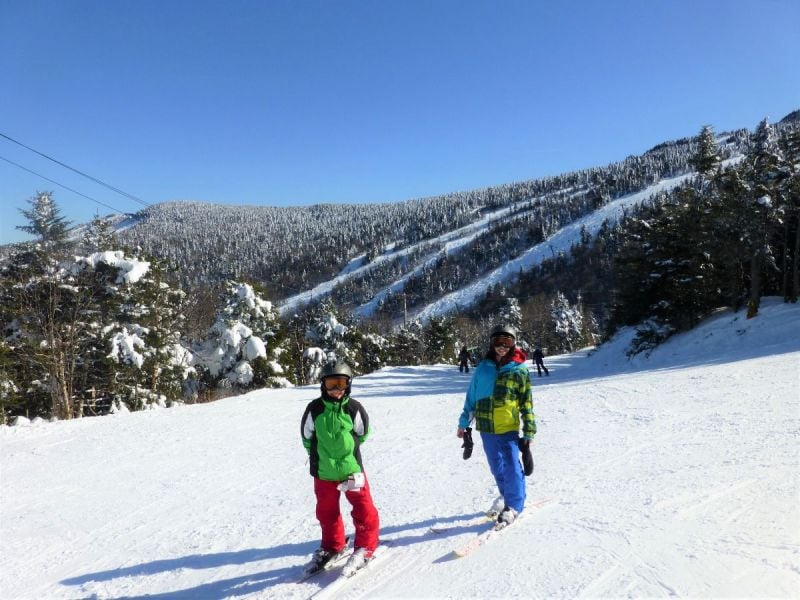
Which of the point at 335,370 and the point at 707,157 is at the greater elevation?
the point at 707,157

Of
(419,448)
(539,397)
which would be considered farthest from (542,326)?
(419,448)

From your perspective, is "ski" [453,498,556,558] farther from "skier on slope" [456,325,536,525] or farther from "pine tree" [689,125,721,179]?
"pine tree" [689,125,721,179]

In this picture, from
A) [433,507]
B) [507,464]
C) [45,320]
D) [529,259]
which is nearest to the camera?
[507,464]

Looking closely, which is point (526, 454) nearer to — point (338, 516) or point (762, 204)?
point (338, 516)

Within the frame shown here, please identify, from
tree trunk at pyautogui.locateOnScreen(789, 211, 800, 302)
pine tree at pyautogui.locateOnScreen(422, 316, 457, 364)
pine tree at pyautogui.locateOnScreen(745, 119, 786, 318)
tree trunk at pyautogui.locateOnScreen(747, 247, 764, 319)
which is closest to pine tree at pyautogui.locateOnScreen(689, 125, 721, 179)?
pine tree at pyautogui.locateOnScreen(745, 119, 786, 318)

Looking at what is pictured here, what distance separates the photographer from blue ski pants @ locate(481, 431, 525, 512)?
4.11 meters

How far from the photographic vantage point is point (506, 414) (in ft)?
13.3

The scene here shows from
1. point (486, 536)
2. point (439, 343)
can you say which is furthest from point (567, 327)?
point (486, 536)

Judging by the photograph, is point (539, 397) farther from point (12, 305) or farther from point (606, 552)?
point (12, 305)

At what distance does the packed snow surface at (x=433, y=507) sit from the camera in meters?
3.26

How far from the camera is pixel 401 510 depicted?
4.83 m

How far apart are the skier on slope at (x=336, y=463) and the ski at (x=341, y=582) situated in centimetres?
6

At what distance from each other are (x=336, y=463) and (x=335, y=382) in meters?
0.66

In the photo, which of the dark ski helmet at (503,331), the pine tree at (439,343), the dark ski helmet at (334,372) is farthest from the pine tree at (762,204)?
the pine tree at (439,343)
